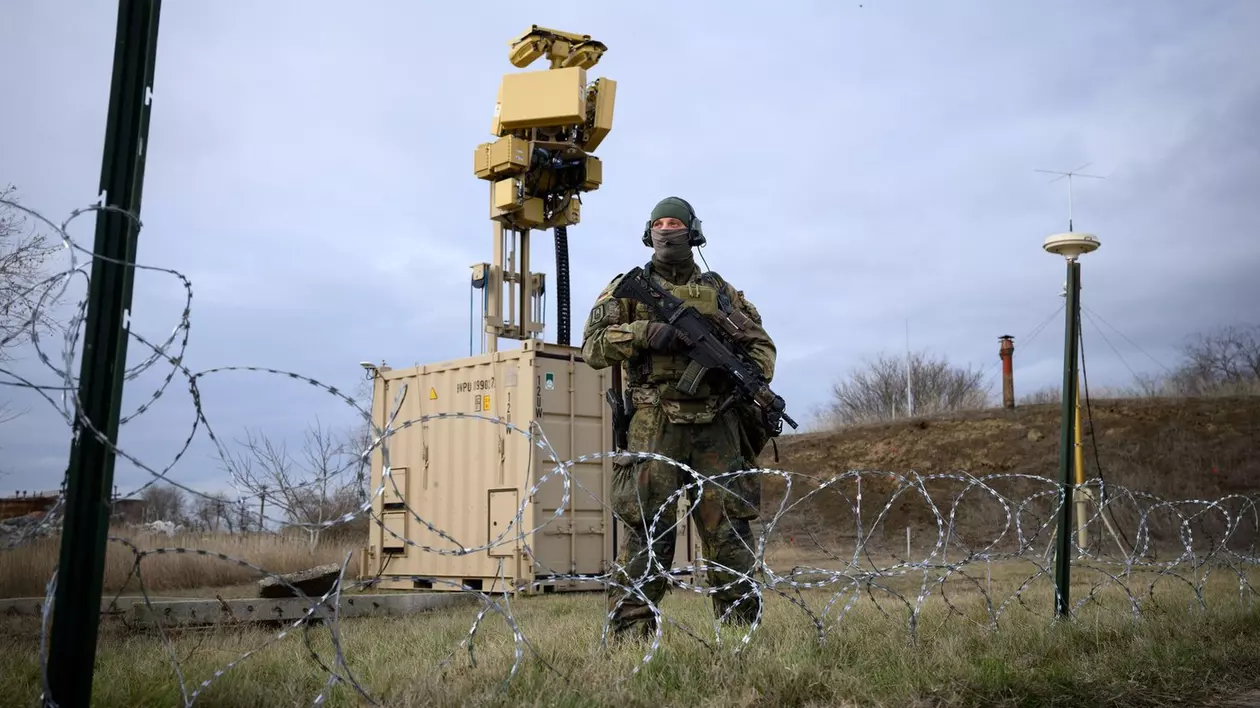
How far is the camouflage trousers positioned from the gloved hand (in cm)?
34

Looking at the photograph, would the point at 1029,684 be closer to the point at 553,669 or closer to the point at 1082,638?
the point at 1082,638

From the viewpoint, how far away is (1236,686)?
12.8 feet

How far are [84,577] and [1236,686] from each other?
12.9 feet

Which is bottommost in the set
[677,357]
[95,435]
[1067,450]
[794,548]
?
[794,548]

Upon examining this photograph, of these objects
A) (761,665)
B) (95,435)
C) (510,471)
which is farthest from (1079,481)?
(95,435)

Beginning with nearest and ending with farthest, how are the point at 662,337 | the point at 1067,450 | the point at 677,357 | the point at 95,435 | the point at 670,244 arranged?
the point at 95,435
the point at 662,337
the point at 677,357
the point at 670,244
the point at 1067,450

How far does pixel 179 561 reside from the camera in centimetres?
982

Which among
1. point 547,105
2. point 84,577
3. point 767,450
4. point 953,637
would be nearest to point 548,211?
point 547,105

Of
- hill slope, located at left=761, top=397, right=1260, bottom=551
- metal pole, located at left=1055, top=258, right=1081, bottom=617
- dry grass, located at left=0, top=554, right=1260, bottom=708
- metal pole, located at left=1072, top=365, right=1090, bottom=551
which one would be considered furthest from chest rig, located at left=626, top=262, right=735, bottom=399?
hill slope, located at left=761, top=397, right=1260, bottom=551

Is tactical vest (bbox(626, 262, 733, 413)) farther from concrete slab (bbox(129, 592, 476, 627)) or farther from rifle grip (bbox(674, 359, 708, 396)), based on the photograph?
concrete slab (bbox(129, 592, 476, 627))

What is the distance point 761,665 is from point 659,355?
5.50ft

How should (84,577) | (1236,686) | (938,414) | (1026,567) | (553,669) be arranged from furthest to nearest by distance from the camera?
(938,414) < (1026,567) < (1236,686) < (553,669) < (84,577)

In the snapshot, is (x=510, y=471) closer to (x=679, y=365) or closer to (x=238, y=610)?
(x=238, y=610)

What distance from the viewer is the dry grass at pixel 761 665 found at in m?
3.08
